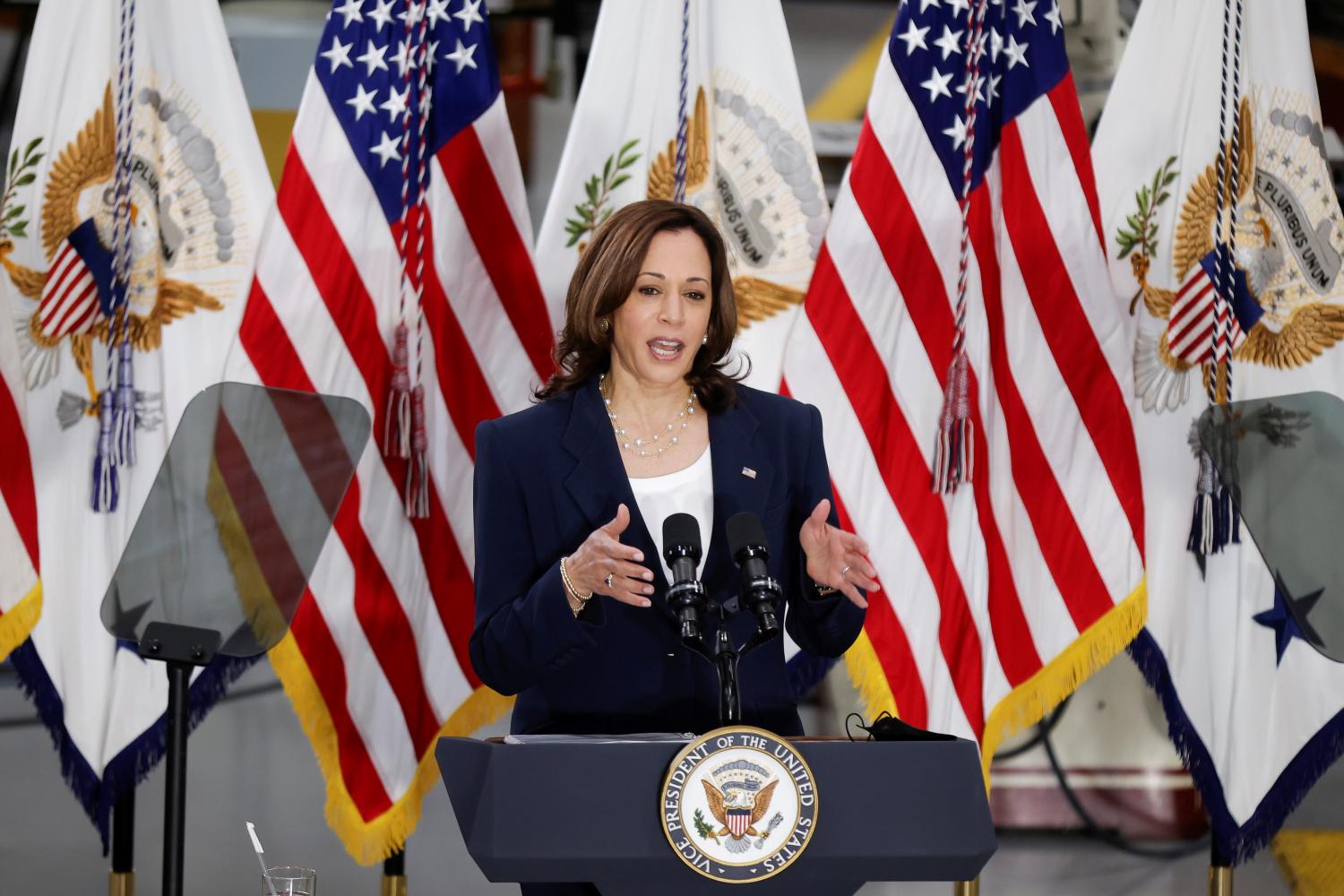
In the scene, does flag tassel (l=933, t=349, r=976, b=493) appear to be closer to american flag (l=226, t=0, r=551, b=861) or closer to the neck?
american flag (l=226, t=0, r=551, b=861)

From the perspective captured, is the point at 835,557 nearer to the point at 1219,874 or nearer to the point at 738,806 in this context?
the point at 738,806

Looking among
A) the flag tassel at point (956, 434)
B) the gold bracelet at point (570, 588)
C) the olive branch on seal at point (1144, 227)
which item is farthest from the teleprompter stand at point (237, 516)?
the olive branch on seal at point (1144, 227)

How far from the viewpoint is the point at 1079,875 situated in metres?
3.70

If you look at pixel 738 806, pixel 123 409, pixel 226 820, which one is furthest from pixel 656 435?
pixel 226 820

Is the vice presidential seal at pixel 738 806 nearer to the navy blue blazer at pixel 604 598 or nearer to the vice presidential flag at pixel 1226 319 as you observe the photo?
the navy blue blazer at pixel 604 598

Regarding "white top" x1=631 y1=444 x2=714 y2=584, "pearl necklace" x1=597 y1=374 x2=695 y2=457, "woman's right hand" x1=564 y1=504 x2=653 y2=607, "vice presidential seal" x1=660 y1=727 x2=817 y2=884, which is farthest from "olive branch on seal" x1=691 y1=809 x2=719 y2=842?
"pearl necklace" x1=597 y1=374 x2=695 y2=457

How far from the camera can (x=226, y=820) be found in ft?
11.5

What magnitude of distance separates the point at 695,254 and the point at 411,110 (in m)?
1.45

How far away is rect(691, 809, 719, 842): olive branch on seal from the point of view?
1352 mm

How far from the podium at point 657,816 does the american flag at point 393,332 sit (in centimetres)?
180

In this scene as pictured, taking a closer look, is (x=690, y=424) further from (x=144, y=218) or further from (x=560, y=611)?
(x=144, y=218)

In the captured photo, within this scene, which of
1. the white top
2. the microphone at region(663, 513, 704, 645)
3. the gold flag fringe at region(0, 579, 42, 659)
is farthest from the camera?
the gold flag fringe at region(0, 579, 42, 659)

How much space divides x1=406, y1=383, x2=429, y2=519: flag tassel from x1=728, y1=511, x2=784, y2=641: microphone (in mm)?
1694

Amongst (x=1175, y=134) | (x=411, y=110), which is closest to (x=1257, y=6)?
(x=1175, y=134)
